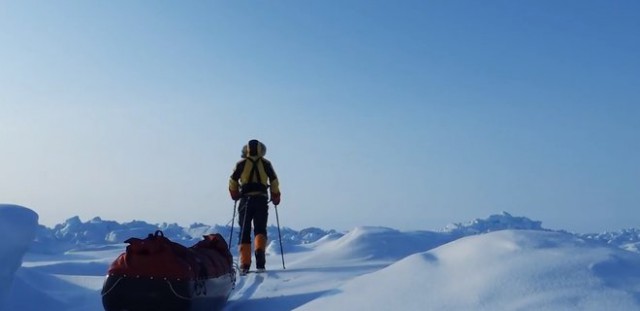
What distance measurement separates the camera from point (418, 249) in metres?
8.95

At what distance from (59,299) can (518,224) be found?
2742cm

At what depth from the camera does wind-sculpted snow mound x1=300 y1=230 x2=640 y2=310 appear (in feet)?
9.55

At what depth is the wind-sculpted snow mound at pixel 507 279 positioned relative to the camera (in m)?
2.91

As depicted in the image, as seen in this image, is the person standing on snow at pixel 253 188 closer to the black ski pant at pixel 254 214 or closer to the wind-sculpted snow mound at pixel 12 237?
the black ski pant at pixel 254 214

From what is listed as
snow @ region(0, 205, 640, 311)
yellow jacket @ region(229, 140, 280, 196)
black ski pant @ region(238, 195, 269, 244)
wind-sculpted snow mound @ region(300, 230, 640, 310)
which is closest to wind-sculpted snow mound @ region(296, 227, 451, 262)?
snow @ region(0, 205, 640, 311)

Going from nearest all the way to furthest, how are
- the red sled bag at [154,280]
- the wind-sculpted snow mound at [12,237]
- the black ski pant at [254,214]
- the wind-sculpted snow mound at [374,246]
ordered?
the red sled bag at [154,280], the wind-sculpted snow mound at [12,237], the black ski pant at [254,214], the wind-sculpted snow mound at [374,246]

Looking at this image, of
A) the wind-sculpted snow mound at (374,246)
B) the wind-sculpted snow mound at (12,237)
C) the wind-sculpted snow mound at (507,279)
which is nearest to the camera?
the wind-sculpted snow mound at (507,279)

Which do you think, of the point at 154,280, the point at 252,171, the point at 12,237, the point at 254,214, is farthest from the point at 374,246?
the point at 154,280

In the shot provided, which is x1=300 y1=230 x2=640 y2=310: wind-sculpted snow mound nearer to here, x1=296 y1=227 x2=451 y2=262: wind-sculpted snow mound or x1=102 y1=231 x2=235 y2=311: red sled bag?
x1=102 y1=231 x2=235 y2=311: red sled bag

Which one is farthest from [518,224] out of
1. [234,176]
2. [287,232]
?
[234,176]

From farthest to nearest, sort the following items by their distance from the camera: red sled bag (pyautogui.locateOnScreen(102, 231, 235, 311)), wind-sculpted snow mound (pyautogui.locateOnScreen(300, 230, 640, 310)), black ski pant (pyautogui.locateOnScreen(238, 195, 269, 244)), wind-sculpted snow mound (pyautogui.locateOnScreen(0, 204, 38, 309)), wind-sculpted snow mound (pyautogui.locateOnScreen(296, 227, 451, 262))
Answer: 1. wind-sculpted snow mound (pyautogui.locateOnScreen(296, 227, 451, 262))
2. black ski pant (pyautogui.locateOnScreen(238, 195, 269, 244))
3. wind-sculpted snow mound (pyautogui.locateOnScreen(0, 204, 38, 309))
4. red sled bag (pyautogui.locateOnScreen(102, 231, 235, 311))
5. wind-sculpted snow mound (pyautogui.locateOnScreen(300, 230, 640, 310))

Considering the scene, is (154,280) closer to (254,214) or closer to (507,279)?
(507,279)

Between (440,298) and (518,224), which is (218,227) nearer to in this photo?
(518,224)

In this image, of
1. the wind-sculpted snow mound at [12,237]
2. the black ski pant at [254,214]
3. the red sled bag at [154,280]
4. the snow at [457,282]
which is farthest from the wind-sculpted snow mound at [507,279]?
the wind-sculpted snow mound at [12,237]
